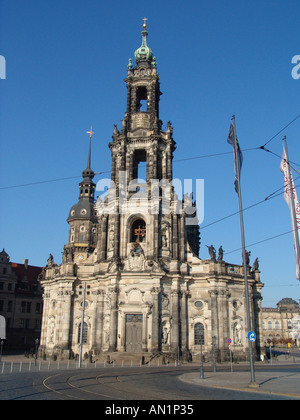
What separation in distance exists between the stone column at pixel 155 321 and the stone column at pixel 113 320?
14.1ft

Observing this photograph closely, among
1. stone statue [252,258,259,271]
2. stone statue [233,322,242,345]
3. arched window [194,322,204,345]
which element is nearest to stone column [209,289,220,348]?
arched window [194,322,204,345]

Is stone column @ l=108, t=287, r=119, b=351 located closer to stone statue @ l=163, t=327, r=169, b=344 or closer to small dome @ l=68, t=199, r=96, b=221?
stone statue @ l=163, t=327, r=169, b=344

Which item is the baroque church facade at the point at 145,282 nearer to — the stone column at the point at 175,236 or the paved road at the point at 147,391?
the stone column at the point at 175,236

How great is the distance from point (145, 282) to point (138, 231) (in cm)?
722

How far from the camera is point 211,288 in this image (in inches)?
1949

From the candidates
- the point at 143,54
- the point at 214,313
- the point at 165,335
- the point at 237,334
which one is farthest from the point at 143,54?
the point at 237,334

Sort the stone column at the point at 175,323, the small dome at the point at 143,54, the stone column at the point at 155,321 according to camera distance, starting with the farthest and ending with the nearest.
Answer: the small dome at the point at 143,54 → the stone column at the point at 175,323 → the stone column at the point at 155,321

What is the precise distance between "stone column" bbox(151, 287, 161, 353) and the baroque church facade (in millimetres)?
108

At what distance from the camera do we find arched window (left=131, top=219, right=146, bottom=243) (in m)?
52.3

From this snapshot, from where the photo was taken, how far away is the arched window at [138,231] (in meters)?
52.3

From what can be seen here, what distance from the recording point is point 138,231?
2063 inches

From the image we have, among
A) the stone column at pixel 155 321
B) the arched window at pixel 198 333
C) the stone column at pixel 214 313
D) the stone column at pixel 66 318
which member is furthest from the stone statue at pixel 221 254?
the stone column at pixel 66 318

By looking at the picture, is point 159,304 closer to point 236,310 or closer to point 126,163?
point 236,310

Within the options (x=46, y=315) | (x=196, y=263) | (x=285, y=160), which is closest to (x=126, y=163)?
(x=196, y=263)
